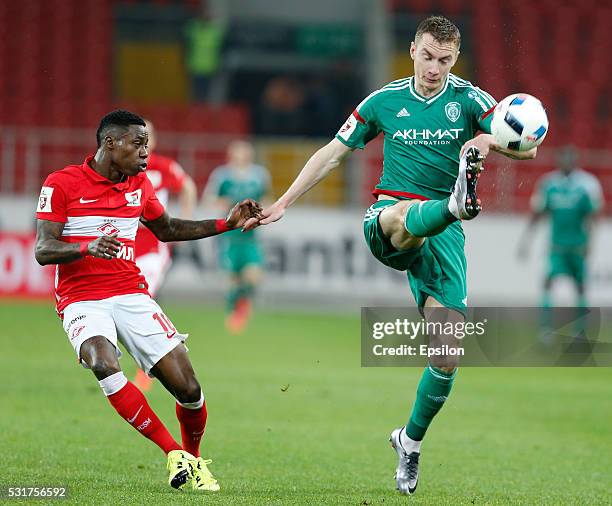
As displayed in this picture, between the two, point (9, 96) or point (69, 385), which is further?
point (9, 96)

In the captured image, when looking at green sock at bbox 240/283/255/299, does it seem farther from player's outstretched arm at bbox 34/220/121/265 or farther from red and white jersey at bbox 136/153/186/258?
player's outstretched arm at bbox 34/220/121/265

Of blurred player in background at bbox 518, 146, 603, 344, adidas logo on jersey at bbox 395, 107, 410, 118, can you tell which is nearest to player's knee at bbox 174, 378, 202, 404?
adidas logo on jersey at bbox 395, 107, 410, 118

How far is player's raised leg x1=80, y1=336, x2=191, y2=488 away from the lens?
596 cm

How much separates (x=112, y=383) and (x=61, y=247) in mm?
747

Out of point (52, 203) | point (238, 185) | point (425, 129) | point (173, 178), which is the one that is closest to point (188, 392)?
point (52, 203)

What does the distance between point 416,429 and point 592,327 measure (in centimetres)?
706

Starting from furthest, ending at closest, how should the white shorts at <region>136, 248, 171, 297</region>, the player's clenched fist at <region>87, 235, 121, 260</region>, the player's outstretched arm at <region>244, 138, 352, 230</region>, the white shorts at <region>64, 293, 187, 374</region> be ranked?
the white shorts at <region>136, 248, 171, 297</region>
the player's outstretched arm at <region>244, 138, 352, 230</region>
the white shorts at <region>64, 293, 187, 374</region>
the player's clenched fist at <region>87, 235, 121, 260</region>

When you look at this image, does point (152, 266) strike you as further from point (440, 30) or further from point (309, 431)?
point (440, 30)

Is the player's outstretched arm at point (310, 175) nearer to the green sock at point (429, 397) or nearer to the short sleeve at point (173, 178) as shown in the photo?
the green sock at point (429, 397)

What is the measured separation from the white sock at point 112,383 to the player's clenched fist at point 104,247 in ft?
→ 2.12

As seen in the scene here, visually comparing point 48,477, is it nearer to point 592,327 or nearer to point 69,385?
point 69,385

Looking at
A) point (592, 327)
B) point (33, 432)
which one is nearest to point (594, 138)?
point (592, 327)

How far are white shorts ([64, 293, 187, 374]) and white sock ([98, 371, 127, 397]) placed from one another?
186 mm

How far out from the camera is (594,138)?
78.1ft
